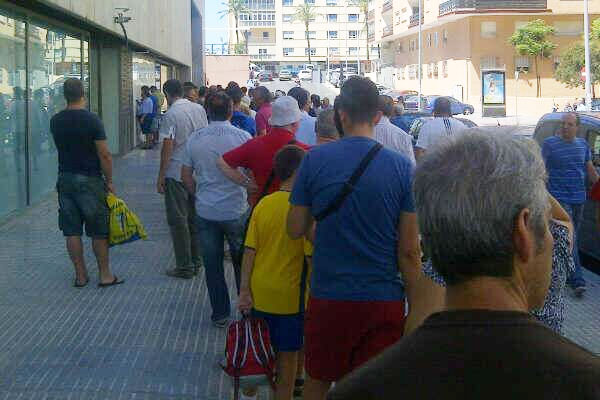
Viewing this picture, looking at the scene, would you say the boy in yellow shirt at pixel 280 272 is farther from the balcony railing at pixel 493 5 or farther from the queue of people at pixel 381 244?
the balcony railing at pixel 493 5

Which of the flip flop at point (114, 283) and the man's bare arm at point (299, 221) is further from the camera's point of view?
the flip flop at point (114, 283)

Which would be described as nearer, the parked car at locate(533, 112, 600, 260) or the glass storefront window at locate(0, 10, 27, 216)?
the parked car at locate(533, 112, 600, 260)

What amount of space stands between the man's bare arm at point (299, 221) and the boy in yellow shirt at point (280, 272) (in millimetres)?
560

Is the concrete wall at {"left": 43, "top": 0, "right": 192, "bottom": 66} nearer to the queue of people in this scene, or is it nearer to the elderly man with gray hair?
the queue of people

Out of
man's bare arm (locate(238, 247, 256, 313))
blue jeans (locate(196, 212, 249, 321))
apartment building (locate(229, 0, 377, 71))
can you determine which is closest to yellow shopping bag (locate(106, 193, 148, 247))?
blue jeans (locate(196, 212, 249, 321))

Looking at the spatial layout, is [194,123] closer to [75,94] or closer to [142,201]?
[75,94]

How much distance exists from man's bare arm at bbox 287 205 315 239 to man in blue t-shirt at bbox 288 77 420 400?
0.30ft

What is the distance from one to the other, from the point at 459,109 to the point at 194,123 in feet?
143

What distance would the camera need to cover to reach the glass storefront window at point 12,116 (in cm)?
1193

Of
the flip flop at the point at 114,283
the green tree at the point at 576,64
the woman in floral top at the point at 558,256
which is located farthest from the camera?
the green tree at the point at 576,64

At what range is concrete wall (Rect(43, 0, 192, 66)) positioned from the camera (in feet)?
44.8

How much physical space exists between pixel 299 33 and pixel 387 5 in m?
53.1

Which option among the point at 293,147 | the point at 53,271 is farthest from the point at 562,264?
the point at 53,271

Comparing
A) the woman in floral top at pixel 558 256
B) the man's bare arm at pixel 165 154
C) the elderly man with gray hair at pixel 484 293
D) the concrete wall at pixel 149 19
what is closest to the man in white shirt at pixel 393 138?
the man's bare arm at pixel 165 154
